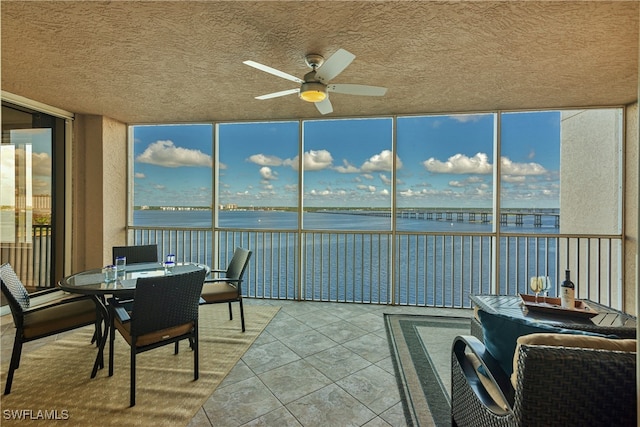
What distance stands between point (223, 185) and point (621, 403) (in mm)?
4593

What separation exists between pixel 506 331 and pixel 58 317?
304cm

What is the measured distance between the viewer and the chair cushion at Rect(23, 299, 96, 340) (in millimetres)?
2168

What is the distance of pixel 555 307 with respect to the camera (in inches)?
89.2

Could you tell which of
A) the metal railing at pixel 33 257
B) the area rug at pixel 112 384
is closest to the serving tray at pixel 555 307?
the area rug at pixel 112 384

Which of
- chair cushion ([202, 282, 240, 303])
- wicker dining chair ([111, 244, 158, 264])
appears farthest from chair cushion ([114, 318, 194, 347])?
wicker dining chair ([111, 244, 158, 264])

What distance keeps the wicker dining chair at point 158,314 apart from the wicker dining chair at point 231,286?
0.72 meters

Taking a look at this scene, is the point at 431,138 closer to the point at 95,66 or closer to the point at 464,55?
the point at 464,55

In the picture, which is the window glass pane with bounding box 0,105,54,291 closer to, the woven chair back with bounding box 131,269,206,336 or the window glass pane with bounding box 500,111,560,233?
the woven chair back with bounding box 131,269,206,336

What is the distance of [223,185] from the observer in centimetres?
464

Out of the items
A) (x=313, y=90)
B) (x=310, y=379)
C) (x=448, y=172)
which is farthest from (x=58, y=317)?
(x=448, y=172)

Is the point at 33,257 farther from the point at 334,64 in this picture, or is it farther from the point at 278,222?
the point at 334,64

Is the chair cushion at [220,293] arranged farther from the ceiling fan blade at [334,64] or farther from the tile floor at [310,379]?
the ceiling fan blade at [334,64]

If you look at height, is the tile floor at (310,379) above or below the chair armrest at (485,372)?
below

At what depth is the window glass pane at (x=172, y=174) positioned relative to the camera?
4734 mm
